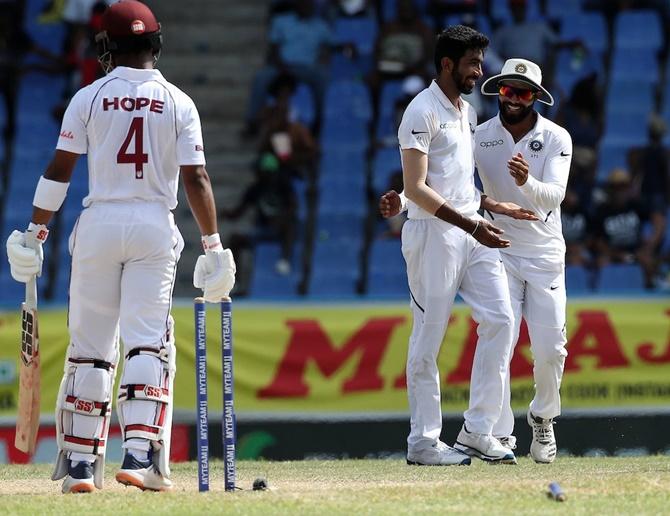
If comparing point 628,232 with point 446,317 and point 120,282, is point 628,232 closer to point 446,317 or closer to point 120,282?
point 446,317

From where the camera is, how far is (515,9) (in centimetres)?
1599

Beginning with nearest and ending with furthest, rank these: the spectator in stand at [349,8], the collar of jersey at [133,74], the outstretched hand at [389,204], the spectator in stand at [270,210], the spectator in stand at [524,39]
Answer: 1. the collar of jersey at [133,74]
2. the outstretched hand at [389,204]
3. the spectator in stand at [270,210]
4. the spectator in stand at [524,39]
5. the spectator in stand at [349,8]

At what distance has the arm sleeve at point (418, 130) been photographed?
25.0ft

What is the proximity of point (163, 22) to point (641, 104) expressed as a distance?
5724mm

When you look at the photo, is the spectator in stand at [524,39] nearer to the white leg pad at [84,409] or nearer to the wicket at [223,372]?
the white leg pad at [84,409]

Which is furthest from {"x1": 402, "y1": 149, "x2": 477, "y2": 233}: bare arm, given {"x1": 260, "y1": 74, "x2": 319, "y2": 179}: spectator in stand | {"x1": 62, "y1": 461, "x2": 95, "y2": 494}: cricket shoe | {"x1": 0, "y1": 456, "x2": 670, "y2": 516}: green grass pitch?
{"x1": 260, "y1": 74, "x2": 319, "y2": 179}: spectator in stand

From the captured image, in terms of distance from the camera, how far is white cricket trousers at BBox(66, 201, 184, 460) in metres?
6.43

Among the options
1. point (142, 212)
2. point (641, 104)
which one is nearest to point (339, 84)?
point (641, 104)

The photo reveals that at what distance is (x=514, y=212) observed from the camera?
7824 mm

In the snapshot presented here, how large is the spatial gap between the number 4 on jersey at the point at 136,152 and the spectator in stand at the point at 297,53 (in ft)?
31.7

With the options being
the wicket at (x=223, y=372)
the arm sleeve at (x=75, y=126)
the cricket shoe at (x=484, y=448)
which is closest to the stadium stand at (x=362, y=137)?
the cricket shoe at (x=484, y=448)

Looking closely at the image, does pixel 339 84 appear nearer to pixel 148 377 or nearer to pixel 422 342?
pixel 422 342

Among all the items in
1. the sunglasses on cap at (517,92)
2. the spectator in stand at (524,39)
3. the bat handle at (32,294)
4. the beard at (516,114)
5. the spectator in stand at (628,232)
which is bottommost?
the spectator in stand at (628,232)

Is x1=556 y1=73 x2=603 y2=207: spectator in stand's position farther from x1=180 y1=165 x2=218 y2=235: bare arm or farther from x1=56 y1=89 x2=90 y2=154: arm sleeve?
x1=56 y1=89 x2=90 y2=154: arm sleeve
